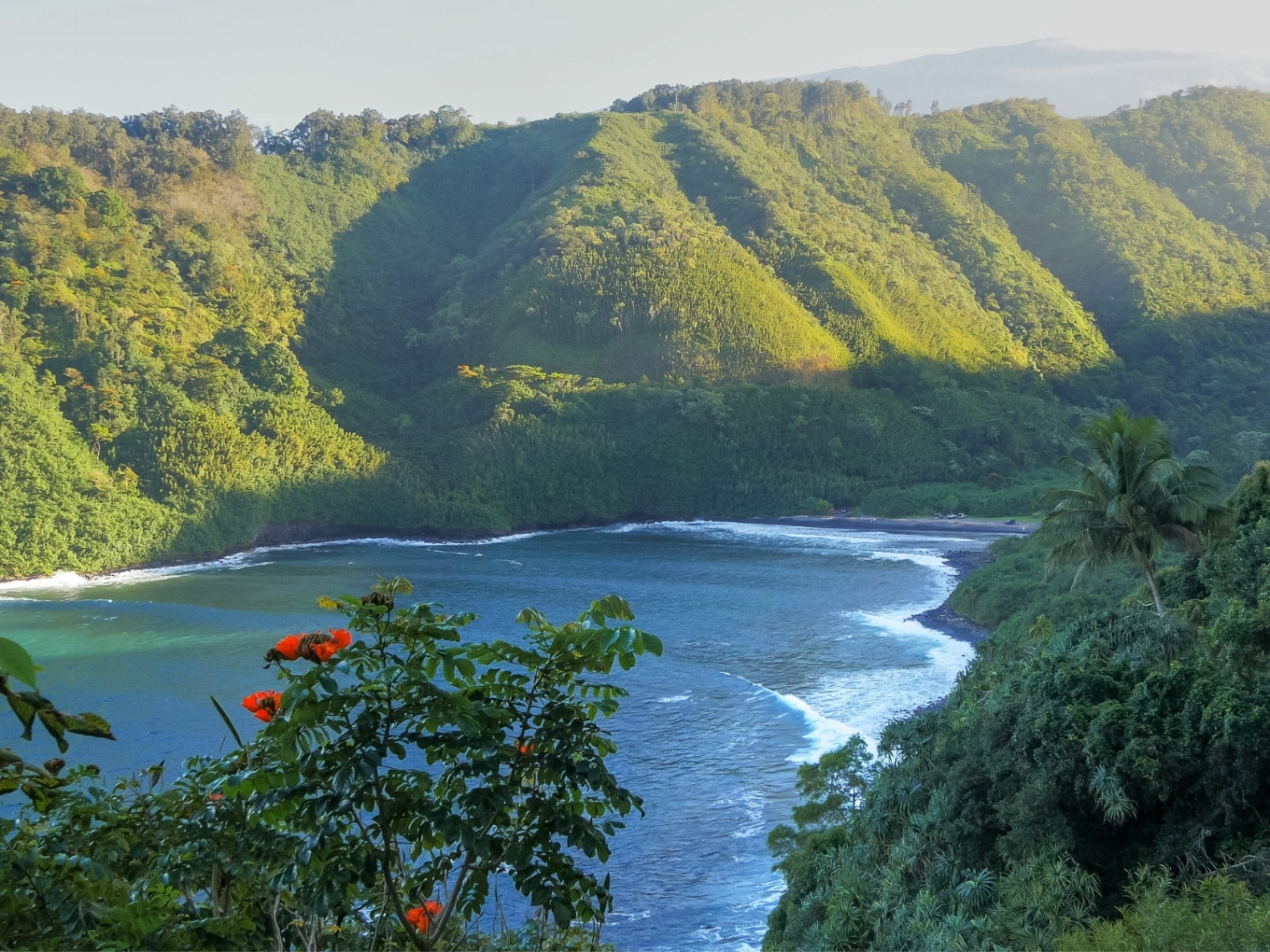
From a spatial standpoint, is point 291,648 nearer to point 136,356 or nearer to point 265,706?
point 265,706

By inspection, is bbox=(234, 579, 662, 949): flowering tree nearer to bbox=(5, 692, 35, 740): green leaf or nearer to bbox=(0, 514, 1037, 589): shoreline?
bbox=(5, 692, 35, 740): green leaf

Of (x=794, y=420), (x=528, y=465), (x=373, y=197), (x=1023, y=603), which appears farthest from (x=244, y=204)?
(x=1023, y=603)

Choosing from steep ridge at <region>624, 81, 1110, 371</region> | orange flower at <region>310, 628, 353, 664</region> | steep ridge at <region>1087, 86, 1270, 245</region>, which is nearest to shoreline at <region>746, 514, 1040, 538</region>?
steep ridge at <region>624, 81, 1110, 371</region>

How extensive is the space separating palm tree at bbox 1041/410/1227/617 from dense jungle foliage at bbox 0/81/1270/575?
4539cm

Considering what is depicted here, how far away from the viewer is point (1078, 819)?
37.4ft

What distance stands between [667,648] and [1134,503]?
67.2 ft

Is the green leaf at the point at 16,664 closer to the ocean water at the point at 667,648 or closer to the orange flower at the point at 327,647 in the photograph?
the orange flower at the point at 327,647

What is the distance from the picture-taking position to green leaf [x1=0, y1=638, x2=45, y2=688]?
1.74m

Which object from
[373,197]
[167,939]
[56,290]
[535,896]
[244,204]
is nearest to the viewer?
[167,939]

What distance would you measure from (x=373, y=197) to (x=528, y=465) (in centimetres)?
4625

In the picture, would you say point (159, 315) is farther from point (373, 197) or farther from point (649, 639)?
point (649, 639)

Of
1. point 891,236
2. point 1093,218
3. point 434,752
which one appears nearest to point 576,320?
point 891,236

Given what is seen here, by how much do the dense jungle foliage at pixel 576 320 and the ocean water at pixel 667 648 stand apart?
5887 millimetres

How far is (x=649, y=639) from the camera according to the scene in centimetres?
355
